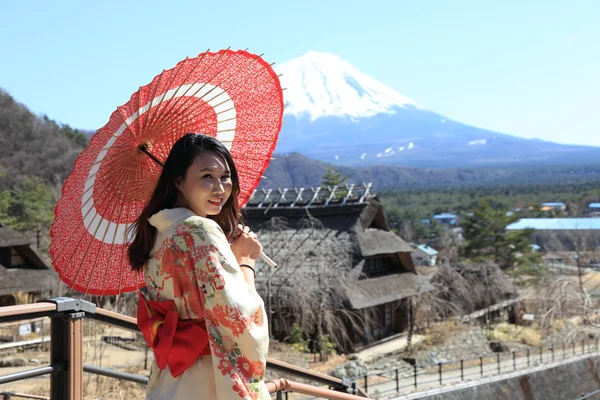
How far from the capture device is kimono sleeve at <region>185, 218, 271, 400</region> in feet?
5.79

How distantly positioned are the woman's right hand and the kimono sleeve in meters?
0.21

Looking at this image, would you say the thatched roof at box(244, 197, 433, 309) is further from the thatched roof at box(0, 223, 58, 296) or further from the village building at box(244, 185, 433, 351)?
the thatched roof at box(0, 223, 58, 296)

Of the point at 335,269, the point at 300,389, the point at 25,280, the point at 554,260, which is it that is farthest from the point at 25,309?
the point at 554,260

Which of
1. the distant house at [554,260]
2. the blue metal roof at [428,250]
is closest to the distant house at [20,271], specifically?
the distant house at [554,260]

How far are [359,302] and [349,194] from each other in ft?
14.7

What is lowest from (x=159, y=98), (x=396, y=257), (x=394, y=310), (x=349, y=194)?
(x=394, y=310)

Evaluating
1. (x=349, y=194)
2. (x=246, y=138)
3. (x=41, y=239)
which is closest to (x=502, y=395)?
(x=246, y=138)

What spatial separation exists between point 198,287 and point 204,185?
0.34 meters

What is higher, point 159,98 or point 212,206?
point 159,98

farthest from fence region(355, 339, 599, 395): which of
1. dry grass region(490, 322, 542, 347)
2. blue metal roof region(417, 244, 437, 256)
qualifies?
blue metal roof region(417, 244, 437, 256)

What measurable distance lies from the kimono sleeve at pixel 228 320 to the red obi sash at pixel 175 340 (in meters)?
0.07

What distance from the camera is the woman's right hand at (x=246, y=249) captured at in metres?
2.04

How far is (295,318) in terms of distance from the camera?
661 inches

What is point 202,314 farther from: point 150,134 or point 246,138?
point 246,138
